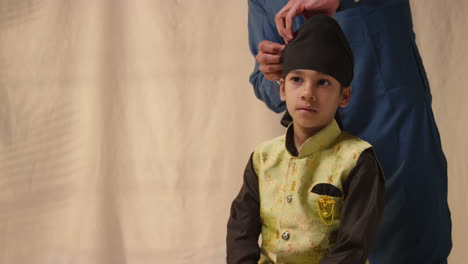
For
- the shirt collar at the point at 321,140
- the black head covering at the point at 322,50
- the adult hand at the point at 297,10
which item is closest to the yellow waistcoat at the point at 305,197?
the shirt collar at the point at 321,140

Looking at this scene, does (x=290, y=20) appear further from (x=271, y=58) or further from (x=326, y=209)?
(x=326, y=209)

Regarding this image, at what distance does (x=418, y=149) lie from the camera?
1416 millimetres

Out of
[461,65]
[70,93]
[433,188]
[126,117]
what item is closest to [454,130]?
[461,65]

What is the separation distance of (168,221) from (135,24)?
0.81m

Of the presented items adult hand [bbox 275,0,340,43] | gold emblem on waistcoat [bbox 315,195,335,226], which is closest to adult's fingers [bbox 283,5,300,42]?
adult hand [bbox 275,0,340,43]

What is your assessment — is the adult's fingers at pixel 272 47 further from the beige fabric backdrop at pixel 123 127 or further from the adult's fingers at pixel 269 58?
the beige fabric backdrop at pixel 123 127

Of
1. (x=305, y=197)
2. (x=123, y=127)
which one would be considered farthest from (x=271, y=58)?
(x=123, y=127)

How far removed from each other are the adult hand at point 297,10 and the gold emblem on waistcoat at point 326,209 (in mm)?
365

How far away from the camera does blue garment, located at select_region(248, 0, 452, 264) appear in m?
1.41

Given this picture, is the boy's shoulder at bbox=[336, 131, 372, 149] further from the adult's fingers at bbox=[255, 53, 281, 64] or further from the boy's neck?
the adult's fingers at bbox=[255, 53, 281, 64]

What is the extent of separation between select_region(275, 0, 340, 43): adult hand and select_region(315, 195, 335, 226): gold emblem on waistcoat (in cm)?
36

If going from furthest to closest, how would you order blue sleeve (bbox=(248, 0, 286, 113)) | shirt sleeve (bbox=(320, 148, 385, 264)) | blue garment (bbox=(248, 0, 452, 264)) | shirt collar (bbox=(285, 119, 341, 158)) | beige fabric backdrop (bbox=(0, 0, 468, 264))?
beige fabric backdrop (bbox=(0, 0, 468, 264)), blue sleeve (bbox=(248, 0, 286, 113)), blue garment (bbox=(248, 0, 452, 264)), shirt collar (bbox=(285, 119, 341, 158)), shirt sleeve (bbox=(320, 148, 385, 264))

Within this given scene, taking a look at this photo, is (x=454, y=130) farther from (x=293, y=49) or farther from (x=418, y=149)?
(x=293, y=49)

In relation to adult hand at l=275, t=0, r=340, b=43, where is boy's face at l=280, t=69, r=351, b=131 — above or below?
below
